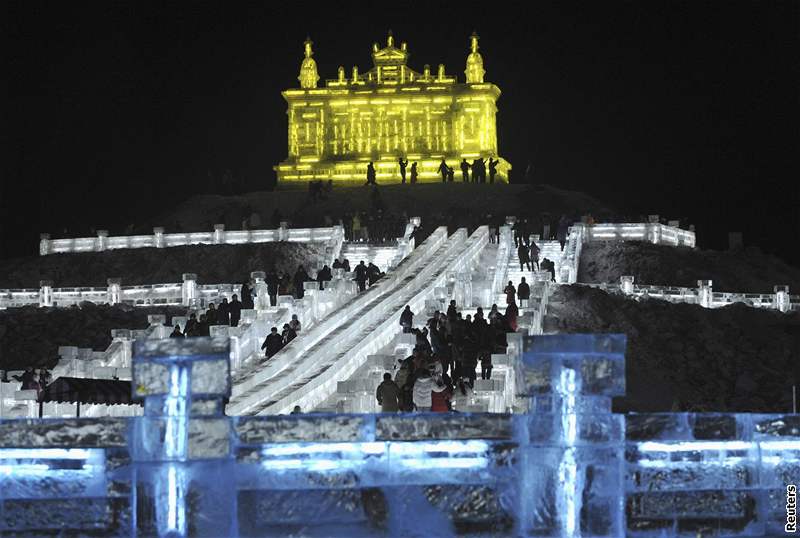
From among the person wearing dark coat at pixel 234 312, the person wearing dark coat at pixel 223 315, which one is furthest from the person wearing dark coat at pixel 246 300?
the person wearing dark coat at pixel 223 315

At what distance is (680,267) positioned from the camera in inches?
1745

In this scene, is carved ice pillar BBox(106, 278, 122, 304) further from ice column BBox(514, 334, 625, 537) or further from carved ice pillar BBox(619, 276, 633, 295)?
ice column BBox(514, 334, 625, 537)

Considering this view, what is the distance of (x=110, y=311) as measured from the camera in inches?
1548

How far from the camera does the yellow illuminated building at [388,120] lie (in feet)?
249

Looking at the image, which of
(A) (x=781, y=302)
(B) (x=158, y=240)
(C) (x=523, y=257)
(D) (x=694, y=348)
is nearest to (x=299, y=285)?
(C) (x=523, y=257)

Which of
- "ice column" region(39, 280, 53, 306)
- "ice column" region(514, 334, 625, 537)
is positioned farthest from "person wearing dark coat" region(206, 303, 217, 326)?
"ice column" region(514, 334, 625, 537)

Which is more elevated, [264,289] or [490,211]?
[490,211]

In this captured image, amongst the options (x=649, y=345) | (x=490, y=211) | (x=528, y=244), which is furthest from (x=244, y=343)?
(x=490, y=211)

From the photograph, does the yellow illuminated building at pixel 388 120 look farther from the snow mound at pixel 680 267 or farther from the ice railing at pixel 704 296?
the ice railing at pixel 704 296

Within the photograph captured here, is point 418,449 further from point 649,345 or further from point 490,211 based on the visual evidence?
point 490,211

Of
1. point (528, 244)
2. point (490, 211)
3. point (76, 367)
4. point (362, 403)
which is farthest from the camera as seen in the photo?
point (490, 211)

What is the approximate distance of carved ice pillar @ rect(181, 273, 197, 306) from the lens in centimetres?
4131

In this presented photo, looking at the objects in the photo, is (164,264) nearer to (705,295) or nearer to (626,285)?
(626,285)

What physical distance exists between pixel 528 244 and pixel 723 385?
9633 millimetres
